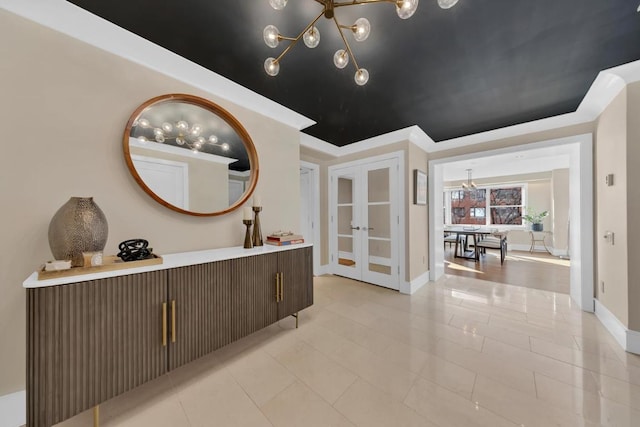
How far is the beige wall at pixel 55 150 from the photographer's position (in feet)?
3.98

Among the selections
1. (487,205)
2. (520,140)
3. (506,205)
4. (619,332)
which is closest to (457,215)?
(487,205)

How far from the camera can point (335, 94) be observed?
226 centimetres

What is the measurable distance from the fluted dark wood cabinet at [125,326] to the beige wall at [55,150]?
0.48 m

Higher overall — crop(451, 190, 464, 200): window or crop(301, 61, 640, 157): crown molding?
crop(301, 61, 640, 157): crown molding

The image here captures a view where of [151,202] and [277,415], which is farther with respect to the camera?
[151,202]

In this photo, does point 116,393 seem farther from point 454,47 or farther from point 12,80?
point 454,47

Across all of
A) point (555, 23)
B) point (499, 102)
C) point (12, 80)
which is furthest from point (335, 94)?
point (12, 80)

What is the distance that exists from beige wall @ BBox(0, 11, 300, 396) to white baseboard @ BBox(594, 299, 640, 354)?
3.79 metres

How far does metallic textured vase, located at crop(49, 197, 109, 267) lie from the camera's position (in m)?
1.16

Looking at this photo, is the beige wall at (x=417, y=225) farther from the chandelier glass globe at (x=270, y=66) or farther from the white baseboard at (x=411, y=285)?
the chandelier glass globe at (x=270, y=66)

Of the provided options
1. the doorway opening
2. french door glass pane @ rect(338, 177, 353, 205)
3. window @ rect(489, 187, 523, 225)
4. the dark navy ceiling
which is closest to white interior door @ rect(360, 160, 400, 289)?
french door glass pane @ rect(338, 177, 353, 205)

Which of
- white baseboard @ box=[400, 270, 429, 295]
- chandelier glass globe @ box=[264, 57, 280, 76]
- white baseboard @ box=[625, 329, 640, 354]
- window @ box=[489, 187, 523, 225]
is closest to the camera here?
chandelier glass globe @ box=[264, 57, 280, 76]

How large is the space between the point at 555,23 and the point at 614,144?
5.04 feet

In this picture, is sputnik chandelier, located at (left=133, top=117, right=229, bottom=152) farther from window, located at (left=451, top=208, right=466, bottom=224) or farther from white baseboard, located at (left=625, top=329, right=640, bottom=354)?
window, located at (left=451, top=208, right=466, bottom=224)
